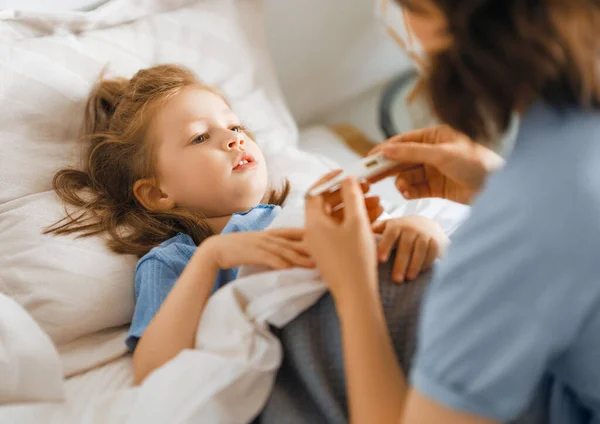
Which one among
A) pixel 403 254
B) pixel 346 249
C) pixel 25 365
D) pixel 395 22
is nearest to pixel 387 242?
pixel 403 254

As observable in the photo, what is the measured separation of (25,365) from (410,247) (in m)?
0.52

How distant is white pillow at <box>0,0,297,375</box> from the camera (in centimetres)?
98

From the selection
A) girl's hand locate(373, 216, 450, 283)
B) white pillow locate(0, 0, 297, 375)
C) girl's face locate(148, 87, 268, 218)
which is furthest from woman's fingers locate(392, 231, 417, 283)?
white pillow locate(0, 0, 297, 375)

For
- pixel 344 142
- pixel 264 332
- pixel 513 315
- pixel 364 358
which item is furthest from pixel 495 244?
pixel 344 142

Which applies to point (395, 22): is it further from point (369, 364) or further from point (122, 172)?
point (369, 364)

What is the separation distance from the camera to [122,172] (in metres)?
1.15

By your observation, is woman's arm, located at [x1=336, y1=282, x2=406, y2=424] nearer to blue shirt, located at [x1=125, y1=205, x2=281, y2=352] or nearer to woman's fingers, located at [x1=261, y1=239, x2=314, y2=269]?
woman's fingers, located at [x1=261, y1=239, x2=314, y2=269]

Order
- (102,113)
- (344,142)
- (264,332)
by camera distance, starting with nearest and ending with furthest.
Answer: (264,332) < (102,113) < (344,142)

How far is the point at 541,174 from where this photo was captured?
1.74 ft

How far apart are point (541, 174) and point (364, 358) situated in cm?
27

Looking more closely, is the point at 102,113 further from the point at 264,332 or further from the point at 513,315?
the point at 513,315

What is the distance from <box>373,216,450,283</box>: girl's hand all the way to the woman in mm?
222

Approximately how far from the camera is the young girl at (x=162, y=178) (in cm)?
103

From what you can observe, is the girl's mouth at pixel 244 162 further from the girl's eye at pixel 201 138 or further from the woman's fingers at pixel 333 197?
the woman's fingers at pixel 333 197
